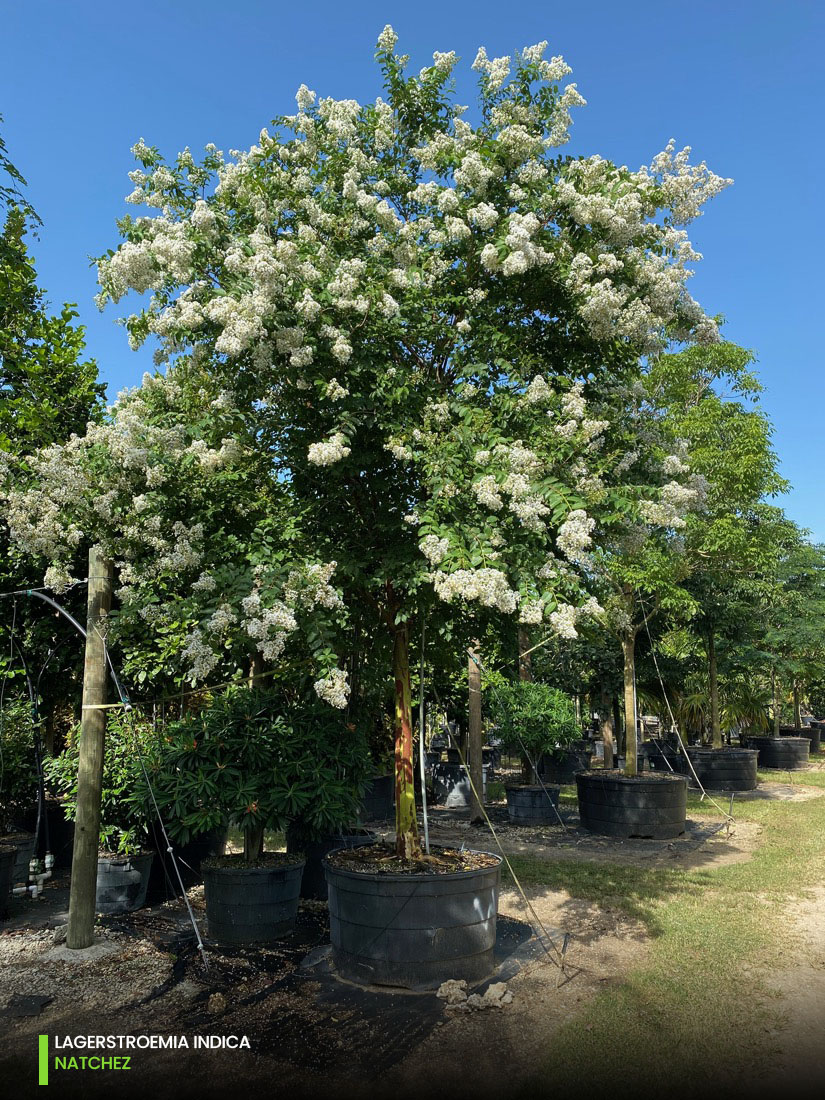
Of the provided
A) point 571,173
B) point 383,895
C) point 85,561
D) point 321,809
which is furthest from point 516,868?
point 571,173

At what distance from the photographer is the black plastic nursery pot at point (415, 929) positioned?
4559 millimetres

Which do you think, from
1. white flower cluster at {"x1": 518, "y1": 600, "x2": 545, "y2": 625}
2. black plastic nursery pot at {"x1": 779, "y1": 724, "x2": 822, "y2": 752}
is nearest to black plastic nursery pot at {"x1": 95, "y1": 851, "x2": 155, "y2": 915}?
white flower cluster at {"x1": 518, "y1": 600, "x2": 545, "y2": 625}

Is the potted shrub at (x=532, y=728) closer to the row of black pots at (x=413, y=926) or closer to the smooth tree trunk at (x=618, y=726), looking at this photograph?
the smooth tree trunk at (x=618, y=726)

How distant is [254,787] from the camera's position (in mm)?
5566

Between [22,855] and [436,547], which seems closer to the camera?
[436,547]

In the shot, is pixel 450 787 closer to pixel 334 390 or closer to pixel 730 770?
pixel 730 770

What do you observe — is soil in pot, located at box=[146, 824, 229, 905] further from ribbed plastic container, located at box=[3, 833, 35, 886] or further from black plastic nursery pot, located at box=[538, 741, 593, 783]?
black plastic nursery pot, located at box=[538, 741, 593, 783]

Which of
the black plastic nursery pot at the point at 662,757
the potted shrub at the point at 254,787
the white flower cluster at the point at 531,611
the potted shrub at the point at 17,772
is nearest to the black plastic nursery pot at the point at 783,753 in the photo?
the black plastic nursery pot at the point at 662,757

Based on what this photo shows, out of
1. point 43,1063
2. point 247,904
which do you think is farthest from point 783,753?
point 43,1063

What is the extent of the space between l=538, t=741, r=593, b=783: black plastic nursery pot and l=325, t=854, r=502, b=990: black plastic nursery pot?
10.9 meters

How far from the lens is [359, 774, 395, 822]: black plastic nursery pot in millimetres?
11477

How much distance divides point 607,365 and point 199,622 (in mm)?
3208

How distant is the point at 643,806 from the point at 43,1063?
7.54m

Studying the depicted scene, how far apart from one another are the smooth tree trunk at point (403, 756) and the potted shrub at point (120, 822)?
217cm
